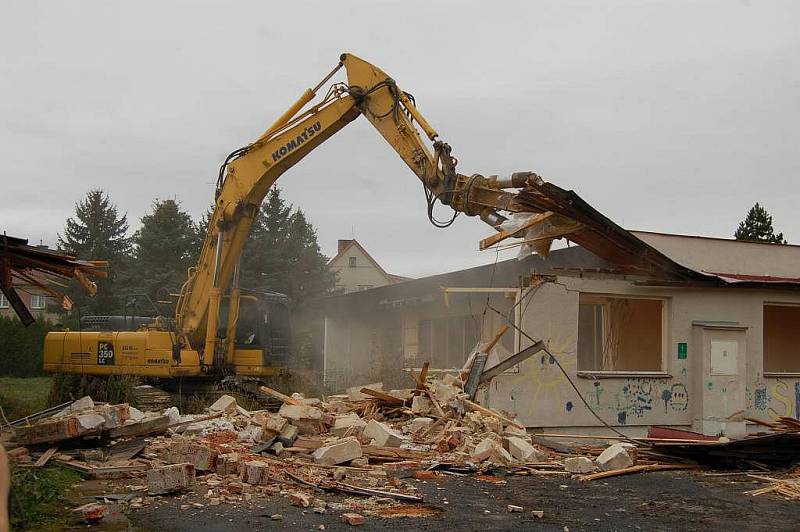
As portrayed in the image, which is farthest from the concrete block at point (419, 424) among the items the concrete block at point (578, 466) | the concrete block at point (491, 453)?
the concrete block at point (578, 466)

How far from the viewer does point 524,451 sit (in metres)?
11.8

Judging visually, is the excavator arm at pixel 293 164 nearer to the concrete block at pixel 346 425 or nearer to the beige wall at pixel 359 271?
the concrete block at pixel 346 425

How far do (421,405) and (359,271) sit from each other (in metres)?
53.4

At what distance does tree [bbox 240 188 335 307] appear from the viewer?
145 feet

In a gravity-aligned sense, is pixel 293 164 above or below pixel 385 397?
above

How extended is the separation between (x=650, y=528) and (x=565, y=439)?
623 centimetres

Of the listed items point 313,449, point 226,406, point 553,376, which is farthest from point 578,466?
point 226,406

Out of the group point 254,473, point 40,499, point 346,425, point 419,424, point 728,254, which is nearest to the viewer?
point 40,499

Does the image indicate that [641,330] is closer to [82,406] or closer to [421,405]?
[421,405]

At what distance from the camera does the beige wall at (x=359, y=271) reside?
66.3 meters

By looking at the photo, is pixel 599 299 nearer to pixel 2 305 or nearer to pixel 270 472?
pixel 270 472

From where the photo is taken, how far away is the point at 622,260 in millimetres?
15383

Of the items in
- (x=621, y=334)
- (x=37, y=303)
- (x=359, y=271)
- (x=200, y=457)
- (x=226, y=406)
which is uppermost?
(x=359, y=271)

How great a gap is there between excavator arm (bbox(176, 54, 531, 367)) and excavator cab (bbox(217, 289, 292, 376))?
398 mm
